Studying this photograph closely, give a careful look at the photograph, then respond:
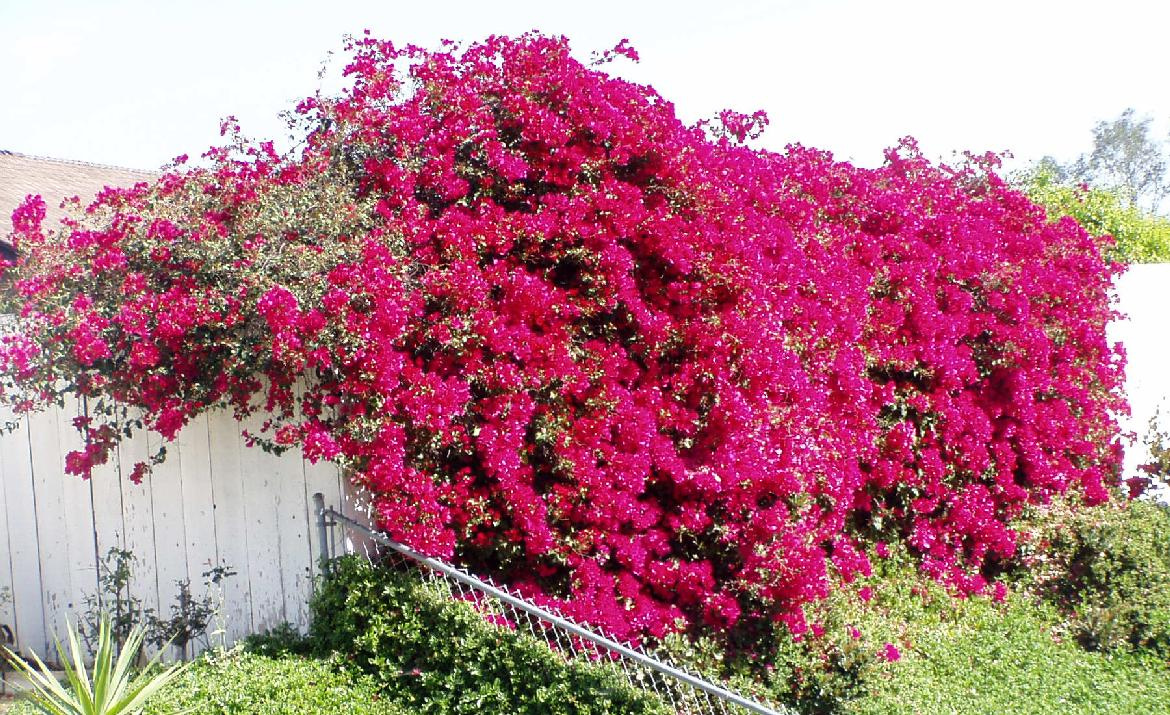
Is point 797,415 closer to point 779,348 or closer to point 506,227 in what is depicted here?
point 779,348

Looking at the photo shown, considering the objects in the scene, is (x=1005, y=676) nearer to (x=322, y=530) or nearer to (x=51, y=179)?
(x=322, y=530)

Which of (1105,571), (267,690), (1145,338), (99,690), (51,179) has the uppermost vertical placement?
(51,179)

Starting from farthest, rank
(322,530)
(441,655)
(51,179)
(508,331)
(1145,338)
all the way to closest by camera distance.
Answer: (51,179), (1145,338), (322,530), (508,331), (441,655)

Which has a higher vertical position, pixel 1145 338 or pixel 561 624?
pixel 1145 338

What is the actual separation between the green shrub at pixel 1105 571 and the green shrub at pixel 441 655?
13.6 ft

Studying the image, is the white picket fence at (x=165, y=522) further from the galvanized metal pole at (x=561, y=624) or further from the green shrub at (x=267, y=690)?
the green shrub at (x=267, y=690)

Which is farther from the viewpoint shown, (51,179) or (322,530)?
(51,179)

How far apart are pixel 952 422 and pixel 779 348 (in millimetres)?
2380

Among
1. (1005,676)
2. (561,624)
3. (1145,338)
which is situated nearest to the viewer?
(561,624)

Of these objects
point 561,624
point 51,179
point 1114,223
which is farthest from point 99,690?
point 1114,223

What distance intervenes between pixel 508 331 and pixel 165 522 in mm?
2689

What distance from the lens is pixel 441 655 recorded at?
5.09 m

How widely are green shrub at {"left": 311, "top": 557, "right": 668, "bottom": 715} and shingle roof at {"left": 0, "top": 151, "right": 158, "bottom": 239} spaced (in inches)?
348

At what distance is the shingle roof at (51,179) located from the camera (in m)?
13.5
